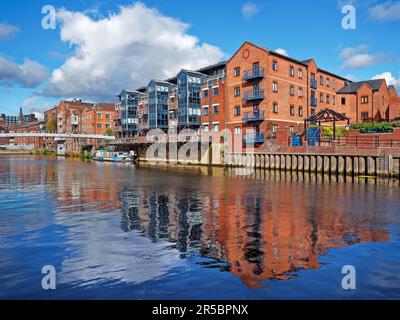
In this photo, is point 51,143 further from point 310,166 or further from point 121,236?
point 121,236

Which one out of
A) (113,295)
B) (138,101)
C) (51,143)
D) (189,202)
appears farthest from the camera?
(51,143)

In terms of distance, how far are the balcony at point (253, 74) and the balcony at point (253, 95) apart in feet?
6.75

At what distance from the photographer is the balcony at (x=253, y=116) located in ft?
170

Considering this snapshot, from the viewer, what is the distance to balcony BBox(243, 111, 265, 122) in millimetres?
51844

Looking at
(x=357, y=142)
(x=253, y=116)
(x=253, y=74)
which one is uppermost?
(x=253, y=74)

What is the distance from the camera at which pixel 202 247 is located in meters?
11.6

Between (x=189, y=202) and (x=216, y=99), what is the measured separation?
4268cm

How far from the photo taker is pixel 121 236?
13.1 m

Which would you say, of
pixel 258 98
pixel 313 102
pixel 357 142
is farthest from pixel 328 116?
pixel 313 102

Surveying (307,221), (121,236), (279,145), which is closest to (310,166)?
(279,145)

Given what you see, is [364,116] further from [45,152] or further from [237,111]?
[45,152]

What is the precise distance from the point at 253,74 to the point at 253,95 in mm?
3208

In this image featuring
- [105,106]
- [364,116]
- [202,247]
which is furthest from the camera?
[105,106]
